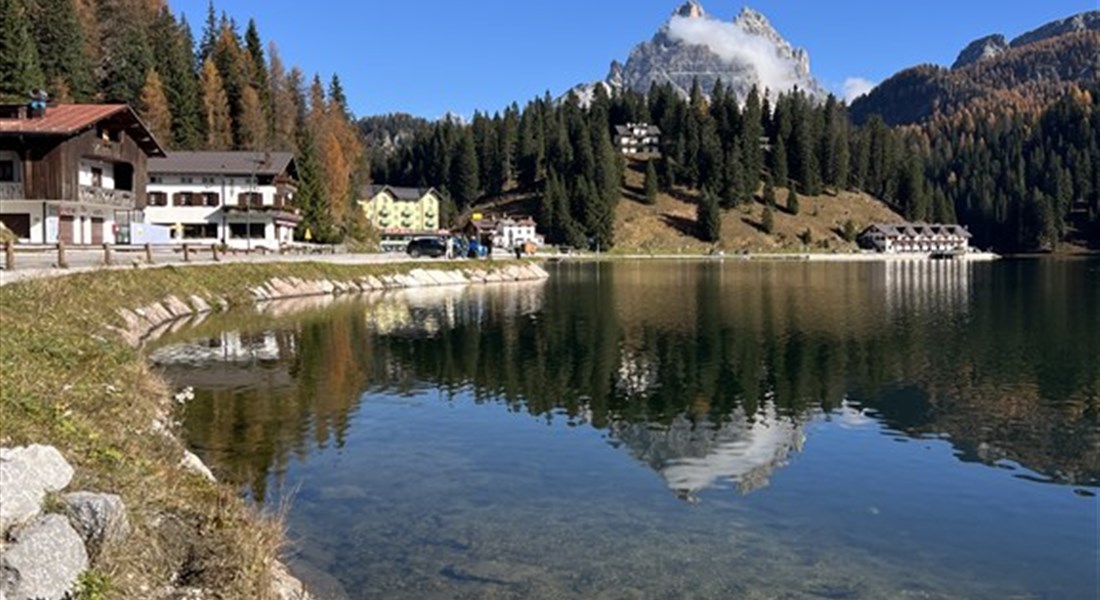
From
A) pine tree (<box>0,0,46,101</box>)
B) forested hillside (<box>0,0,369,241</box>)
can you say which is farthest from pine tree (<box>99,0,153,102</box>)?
pine tree (<box>0,0,46,101</box>)

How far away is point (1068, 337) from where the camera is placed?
46531 mm

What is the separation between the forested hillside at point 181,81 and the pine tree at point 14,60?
0.35 feet

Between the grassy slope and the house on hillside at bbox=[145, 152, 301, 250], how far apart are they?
81.8 m

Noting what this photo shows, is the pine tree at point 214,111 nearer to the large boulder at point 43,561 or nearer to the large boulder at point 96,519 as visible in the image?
the large boulder at point 96,519

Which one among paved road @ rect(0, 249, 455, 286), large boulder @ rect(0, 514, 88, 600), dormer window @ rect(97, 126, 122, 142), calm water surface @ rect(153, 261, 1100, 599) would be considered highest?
dormer window @ rect(97, 126, 122, 142)

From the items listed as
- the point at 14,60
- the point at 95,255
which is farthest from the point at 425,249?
the point at 95,255

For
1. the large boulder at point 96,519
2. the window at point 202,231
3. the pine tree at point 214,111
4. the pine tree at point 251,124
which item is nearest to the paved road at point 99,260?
the large boulder at point 96,519

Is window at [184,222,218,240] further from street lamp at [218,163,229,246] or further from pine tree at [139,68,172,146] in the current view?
pine tree at [139,68,172,146]

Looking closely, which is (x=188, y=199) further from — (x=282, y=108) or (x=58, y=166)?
(x=282, y=108)

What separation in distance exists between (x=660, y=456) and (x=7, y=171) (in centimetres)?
6819

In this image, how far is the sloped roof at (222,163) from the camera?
347 feet

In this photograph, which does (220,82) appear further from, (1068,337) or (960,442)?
(960,442)

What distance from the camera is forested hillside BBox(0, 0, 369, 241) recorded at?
112 meters

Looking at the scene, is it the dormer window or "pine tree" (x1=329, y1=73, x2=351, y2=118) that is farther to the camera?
"pine tree" (x1=329, y1=73, x2=351, y2=118)
